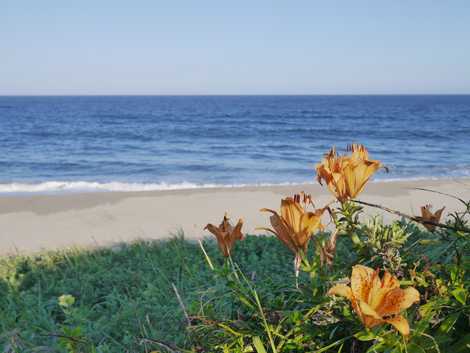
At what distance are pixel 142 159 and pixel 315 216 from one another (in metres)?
17.5

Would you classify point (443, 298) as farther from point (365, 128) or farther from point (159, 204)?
point (365, 128)

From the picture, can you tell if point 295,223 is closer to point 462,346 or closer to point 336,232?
point 336,232

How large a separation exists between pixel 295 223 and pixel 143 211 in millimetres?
7854

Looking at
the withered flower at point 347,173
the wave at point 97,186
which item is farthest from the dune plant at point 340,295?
the wave at point 97,186

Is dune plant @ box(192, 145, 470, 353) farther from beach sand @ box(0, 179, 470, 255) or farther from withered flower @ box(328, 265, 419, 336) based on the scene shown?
beach sand @ box(0, 179, 470, 255)

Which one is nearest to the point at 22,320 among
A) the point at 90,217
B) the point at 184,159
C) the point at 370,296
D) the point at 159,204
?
the point at 370,296

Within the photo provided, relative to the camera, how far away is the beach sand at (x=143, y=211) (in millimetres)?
7008

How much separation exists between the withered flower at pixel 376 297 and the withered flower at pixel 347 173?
266 mm

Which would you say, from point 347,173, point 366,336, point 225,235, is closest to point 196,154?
point 225,235

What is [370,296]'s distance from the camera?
64cm

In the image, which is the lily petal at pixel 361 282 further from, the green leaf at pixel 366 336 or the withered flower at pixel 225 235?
the withered flower at pixel 225 235

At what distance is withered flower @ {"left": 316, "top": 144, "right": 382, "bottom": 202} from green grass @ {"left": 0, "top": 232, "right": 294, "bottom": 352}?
1013 millimetres

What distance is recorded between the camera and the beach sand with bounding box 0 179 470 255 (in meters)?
7.01

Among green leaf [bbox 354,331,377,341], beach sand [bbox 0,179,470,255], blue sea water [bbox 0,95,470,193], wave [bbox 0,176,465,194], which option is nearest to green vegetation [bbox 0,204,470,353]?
green leaf [bbox 354,331,377,341]
